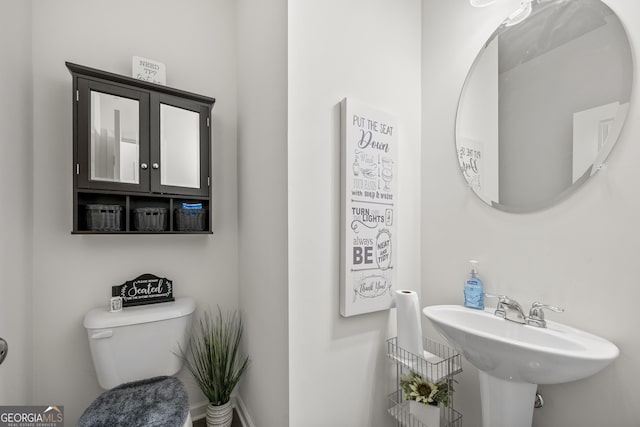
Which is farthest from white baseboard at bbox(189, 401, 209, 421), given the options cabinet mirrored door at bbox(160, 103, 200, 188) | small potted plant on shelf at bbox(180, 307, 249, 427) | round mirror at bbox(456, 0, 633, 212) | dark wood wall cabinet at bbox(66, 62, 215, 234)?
round mirror at bbox(456, 0, 633, 212)

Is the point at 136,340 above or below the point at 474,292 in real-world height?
below

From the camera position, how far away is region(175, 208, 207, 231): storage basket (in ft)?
4.55

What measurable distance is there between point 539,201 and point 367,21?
3.41 feet

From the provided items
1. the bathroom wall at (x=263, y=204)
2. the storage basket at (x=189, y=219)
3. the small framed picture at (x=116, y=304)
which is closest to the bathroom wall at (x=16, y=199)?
the small framed picture at (x=116, y=304)

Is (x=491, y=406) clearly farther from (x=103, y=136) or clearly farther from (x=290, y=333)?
(x=103, y=136)

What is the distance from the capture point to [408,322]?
112cm

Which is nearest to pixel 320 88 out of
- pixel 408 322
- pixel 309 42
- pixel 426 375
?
pixel 309 42

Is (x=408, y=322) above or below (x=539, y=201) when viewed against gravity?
below

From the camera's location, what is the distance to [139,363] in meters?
1.25

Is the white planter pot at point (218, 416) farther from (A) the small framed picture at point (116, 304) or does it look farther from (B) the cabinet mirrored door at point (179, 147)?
(B) the cabinet mirrored door at point (179, 147)

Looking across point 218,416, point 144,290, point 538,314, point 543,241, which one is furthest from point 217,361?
point 543,241

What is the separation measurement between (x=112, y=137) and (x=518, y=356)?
5.69 feet

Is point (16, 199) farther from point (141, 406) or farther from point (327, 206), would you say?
point (327, 206)

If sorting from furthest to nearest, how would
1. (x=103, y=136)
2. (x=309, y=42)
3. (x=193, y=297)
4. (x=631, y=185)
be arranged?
(x=193, y=297), (x=103, y=136), (x=309, y=42), (x=631, y=185)
